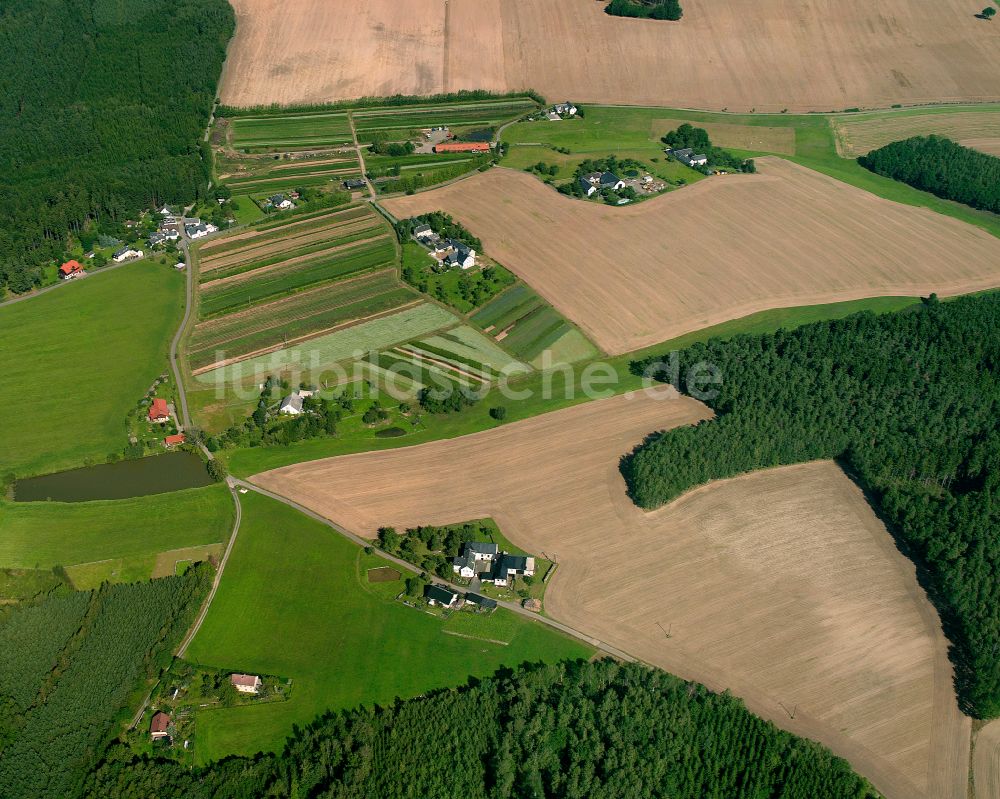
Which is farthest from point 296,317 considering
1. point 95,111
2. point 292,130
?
point 95,111

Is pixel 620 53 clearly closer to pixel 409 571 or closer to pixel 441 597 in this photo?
pixel 409 571

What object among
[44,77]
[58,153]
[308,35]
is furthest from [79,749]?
[308,35]

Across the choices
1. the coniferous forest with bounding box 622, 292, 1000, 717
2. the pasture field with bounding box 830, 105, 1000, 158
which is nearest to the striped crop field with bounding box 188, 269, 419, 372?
the coniferous forest with bounding box 622, 292, 1000, 717

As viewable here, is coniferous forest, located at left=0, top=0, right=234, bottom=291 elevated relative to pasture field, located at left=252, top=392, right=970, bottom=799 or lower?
elevated

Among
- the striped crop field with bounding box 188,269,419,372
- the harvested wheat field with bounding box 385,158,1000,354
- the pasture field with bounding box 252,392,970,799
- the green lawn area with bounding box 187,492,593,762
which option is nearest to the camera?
the green lawn area with bounding box 187,492,593,762

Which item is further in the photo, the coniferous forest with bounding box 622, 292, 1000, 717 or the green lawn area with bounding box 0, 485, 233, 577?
the green lawn area with bounding box 0, 485, 233, 577

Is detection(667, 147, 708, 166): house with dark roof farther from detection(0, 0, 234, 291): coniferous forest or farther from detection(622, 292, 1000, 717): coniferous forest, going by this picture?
detection(0, 0, 234, 291): coniferous forest

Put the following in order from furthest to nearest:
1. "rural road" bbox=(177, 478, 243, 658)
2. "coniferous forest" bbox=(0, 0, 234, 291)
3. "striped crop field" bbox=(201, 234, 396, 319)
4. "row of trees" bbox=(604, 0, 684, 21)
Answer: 1. "row of trees" bbox=(604, 0, 684, 21)
2. "coniferous forest" bbox=(0, 0, 234, 291)
3. "striped crop field" bbox=(201, 234, 396, 319)
4. "rural road" bbox=(177, 478, 243, 658)
